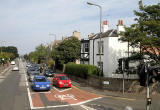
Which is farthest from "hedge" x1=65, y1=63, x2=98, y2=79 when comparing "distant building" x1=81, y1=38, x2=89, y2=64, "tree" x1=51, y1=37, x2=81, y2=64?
"tree" x1=51, y1=37, x2=81, y2=64

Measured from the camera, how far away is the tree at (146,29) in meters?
16.3

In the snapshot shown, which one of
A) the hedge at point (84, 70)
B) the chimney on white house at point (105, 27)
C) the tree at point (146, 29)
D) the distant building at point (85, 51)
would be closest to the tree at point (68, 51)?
the distant building at point (85, 51)

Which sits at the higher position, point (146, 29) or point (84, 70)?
point (146, 29)

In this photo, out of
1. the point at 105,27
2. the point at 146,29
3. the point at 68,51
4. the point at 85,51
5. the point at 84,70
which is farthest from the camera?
the point at 68,51

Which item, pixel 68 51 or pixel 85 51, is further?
pixel 68 51

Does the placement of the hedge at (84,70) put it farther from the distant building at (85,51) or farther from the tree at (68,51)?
the tree at (68,51)

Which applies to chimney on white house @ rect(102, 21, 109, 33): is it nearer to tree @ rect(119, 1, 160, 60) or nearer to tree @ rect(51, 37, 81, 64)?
tree @ rect(51, 37, 81, 64)

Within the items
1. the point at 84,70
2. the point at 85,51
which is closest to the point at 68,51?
the point at 85,51

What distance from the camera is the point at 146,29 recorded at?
17750 mm

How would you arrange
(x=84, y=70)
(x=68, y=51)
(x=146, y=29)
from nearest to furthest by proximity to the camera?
(x=146, y=29)
(x=84, y=70)
(x=68, y=51)

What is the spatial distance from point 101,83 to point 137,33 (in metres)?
7.62

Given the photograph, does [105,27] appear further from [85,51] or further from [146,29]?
[146,29]

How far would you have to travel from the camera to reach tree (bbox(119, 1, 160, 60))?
16.3 m

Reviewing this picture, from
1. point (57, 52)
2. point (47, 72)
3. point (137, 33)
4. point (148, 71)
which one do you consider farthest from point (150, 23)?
point (57, 52)
